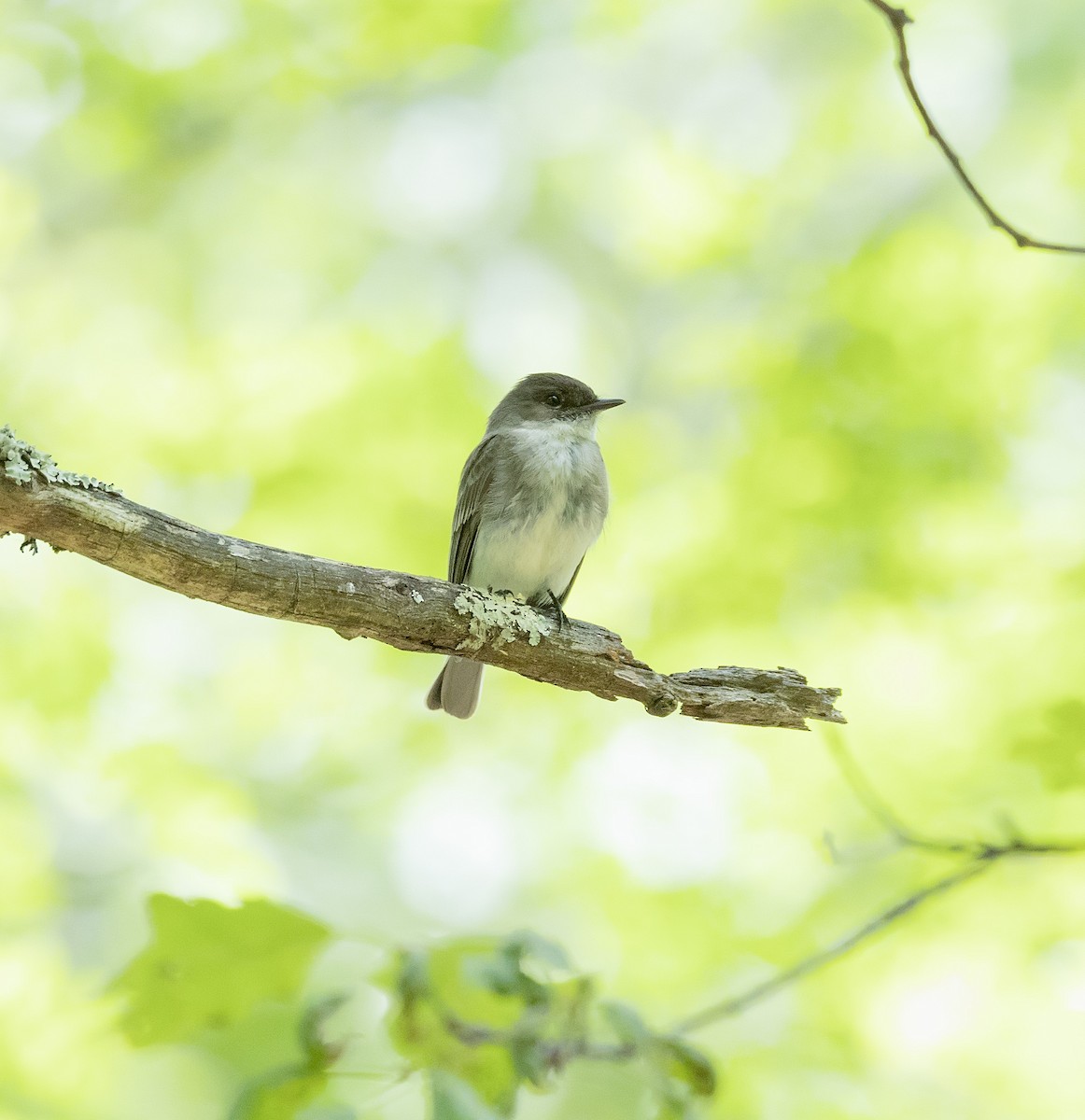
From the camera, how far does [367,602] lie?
3686mm

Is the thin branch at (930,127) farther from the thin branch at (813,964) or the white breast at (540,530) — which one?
the white breast at (540,530)

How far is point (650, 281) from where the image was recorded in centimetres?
766

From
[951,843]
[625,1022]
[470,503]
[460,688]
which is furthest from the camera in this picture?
[460,688]

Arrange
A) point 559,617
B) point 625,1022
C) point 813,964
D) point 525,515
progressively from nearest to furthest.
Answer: point 625,1022 < point 813,964 < point 559,617 < point 525,515

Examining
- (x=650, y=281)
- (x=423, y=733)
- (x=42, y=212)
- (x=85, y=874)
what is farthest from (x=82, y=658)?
(x=650, y=281)

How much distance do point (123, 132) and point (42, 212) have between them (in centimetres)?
78

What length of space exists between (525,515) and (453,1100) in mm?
3467

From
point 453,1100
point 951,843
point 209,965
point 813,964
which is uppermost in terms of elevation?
point 951,843

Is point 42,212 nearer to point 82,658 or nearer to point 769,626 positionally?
point 82,658

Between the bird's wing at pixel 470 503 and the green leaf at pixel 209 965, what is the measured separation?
2.82 metres

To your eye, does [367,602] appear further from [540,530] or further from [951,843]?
[951,843]

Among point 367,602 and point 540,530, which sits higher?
point 540,530

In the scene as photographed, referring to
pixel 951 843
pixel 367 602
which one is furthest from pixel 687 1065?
pixel 367 602

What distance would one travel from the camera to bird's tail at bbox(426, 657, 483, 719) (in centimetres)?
579
